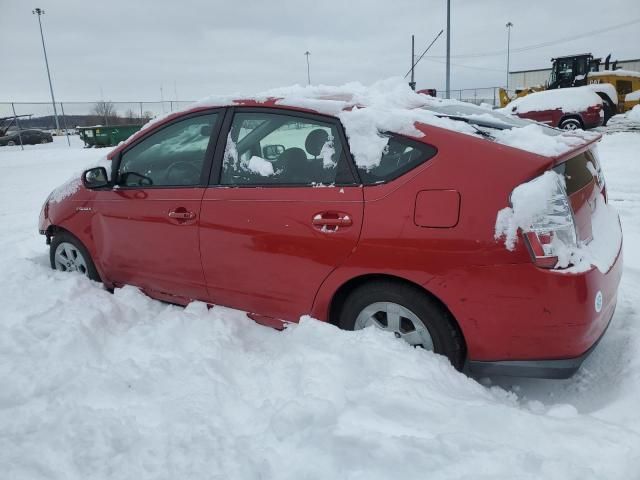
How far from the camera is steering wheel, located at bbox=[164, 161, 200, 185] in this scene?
319 cm

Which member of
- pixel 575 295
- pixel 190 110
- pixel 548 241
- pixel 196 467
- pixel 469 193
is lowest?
pixel 196 467

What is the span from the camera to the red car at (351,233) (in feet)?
7.33

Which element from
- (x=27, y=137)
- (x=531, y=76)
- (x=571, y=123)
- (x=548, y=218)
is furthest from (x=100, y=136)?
(x=531, y=76)

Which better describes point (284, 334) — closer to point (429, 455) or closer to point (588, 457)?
point (429, 455)

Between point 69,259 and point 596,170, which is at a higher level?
point 596,170

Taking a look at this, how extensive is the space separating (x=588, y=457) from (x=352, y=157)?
1.71m

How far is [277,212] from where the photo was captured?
2770 millimetres

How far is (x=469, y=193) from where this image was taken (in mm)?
2277

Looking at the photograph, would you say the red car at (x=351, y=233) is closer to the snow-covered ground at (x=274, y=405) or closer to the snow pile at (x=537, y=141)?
the snow pile at (x=537, y=141)

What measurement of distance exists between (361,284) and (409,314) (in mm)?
305

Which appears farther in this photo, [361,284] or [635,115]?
[635,115]

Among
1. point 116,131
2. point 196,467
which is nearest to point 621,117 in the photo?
point 116,131

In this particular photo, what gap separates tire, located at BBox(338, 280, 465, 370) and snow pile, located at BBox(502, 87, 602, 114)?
14373mm

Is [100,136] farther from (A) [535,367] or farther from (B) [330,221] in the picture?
(A) [535,367]
